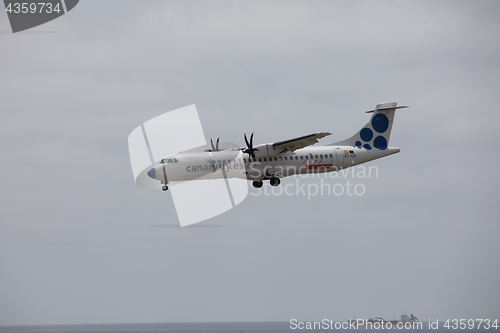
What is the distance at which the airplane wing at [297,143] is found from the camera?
42.1 m

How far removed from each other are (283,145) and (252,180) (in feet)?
14.7

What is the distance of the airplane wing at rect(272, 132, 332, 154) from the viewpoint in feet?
138

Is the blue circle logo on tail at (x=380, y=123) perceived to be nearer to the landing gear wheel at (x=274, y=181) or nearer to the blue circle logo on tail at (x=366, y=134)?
→ the blue circle logo on tail at (x=366, y=134)

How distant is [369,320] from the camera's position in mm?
197375

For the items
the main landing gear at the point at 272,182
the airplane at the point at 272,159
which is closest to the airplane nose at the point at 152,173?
the airplane at the point at 272,159

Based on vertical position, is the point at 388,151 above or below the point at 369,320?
above

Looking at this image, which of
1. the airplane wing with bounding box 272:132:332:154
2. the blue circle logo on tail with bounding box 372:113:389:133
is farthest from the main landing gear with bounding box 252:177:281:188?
the blue circle logo on tail with bounding box 372:113:389:133

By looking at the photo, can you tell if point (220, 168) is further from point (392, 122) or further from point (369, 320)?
point (369, 320)

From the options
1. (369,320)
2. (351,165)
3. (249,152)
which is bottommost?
(369,320)

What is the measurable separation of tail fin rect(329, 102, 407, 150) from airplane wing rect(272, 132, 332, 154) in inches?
195

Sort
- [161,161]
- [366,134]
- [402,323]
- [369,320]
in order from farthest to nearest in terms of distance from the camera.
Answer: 1. [369,320]
2. [402,323]
3. [366,134]
4. [161,161]

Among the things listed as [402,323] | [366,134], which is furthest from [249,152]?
[402,323]

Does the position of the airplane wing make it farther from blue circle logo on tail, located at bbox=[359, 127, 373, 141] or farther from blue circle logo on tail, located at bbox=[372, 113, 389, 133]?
blue circle logo on tail, located at bbox=[372, 113, 389, 133]

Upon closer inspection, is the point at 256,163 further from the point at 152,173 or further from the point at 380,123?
the point at 380,123
